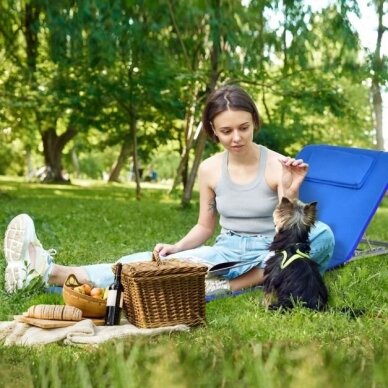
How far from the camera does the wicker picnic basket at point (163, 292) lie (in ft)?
12.3

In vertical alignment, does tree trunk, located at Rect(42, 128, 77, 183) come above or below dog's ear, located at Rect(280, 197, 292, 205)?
below

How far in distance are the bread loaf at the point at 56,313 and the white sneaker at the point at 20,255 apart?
81 centimetres

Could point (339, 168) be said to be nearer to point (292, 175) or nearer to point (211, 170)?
point (211, 170)

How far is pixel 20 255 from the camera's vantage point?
15.0 feet

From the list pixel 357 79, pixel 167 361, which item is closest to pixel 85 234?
pixel 357 79

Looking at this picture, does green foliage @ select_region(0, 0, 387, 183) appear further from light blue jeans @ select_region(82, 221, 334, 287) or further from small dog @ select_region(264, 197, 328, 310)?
small dog @ select_region(264, 197, 328, 310)

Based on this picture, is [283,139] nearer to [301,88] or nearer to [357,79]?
[301,88]

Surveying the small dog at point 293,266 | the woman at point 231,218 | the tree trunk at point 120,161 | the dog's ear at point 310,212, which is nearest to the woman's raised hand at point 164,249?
the woman at point 231,218

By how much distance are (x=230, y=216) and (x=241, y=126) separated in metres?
0.71

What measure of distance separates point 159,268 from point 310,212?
2.92 ft

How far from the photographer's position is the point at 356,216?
517 centimetres

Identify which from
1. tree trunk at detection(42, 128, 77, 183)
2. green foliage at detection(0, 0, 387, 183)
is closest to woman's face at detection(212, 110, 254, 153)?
green foliage at detection(0, 0, 387, 183)

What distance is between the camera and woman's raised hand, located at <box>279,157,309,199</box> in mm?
4352

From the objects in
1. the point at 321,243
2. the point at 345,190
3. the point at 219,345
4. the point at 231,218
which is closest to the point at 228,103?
the point at 231,218
